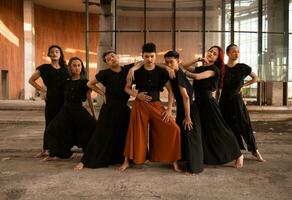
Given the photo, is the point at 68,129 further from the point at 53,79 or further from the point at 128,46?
the point at 128,46

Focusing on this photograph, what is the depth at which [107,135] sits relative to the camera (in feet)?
17.9

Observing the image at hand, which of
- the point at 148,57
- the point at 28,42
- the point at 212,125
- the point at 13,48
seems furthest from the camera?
the point at 28,42

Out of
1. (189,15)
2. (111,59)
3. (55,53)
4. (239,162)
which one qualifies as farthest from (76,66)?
(189,15)

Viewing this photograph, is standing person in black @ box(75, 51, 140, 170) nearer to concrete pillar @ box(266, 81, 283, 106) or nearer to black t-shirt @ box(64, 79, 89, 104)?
black t-shirt @ box(64, 79, 89, 104)

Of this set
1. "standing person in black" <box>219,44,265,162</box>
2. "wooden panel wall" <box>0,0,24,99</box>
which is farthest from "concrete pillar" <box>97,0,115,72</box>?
"wooden panel wall" <box>0,0,24,99</box>

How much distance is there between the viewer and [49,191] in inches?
168

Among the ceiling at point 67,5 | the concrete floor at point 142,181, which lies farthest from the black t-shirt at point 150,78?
the ceiling at point 67,5

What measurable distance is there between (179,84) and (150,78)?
0.37 meters

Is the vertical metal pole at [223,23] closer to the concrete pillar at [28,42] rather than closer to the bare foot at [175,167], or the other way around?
the bare foot at [175,167]

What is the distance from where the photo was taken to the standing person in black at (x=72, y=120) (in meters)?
5.81

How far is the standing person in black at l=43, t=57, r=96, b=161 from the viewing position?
5.81 metres

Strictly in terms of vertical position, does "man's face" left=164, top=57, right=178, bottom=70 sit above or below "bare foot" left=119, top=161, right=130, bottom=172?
above

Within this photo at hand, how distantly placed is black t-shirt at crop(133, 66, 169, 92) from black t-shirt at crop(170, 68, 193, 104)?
116 millimetres

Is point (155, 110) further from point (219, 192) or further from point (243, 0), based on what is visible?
point (243, 0)
